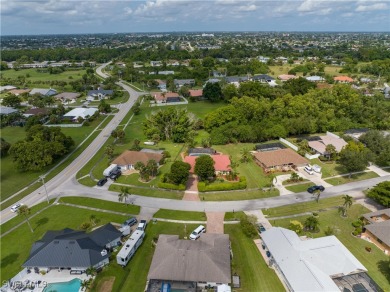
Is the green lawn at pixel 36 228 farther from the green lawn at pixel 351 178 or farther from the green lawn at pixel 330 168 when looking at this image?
the green lawn at pixel 330 168

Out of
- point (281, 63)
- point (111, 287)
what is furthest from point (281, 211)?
point (281, 63)

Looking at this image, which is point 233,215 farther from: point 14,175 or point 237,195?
point 14,175

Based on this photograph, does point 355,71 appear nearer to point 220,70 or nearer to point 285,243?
point 220,70

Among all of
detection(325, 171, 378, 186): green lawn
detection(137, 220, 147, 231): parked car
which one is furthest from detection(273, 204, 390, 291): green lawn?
detection(137, 220, 147, 231): parked car

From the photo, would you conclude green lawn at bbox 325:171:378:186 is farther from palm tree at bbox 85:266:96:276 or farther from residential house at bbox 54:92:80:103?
residential house at bbox 54:92:80:103

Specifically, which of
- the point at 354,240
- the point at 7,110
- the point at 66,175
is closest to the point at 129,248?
the point at 66,175

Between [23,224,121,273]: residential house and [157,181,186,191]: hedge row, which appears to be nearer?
[23,224,121,273]: residential house
